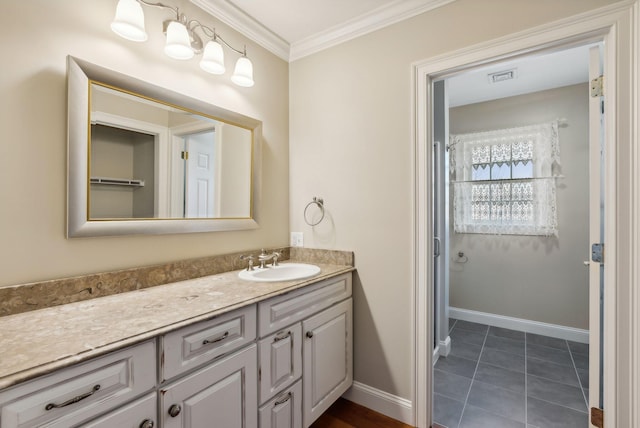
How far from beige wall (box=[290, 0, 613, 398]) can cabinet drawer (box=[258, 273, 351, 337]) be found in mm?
205

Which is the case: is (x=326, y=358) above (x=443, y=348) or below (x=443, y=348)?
above

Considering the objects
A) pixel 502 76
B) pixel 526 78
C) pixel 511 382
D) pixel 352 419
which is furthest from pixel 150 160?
pixel 526 78

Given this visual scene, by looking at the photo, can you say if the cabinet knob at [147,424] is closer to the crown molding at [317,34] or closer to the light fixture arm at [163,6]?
the light fixture arm at [163,6]

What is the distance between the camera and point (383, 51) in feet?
6.31

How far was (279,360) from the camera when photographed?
142 centimetres

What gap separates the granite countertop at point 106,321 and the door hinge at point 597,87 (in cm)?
165

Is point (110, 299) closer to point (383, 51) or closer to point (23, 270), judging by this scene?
point (23, 270)

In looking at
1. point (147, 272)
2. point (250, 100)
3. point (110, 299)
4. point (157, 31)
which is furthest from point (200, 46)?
point (110, 299)

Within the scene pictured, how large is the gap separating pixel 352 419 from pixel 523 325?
2332 mm

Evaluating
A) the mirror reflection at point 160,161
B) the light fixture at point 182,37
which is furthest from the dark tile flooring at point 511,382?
the light fixture at point 182,37

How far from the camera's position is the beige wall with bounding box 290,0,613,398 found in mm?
1774

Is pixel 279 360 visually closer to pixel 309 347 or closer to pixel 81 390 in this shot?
pixel 309 347

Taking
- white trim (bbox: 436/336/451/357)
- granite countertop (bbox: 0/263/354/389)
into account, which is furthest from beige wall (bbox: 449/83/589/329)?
granite countertop (bbox: 0/263/354/389)

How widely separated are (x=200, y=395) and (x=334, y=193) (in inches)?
55.4
